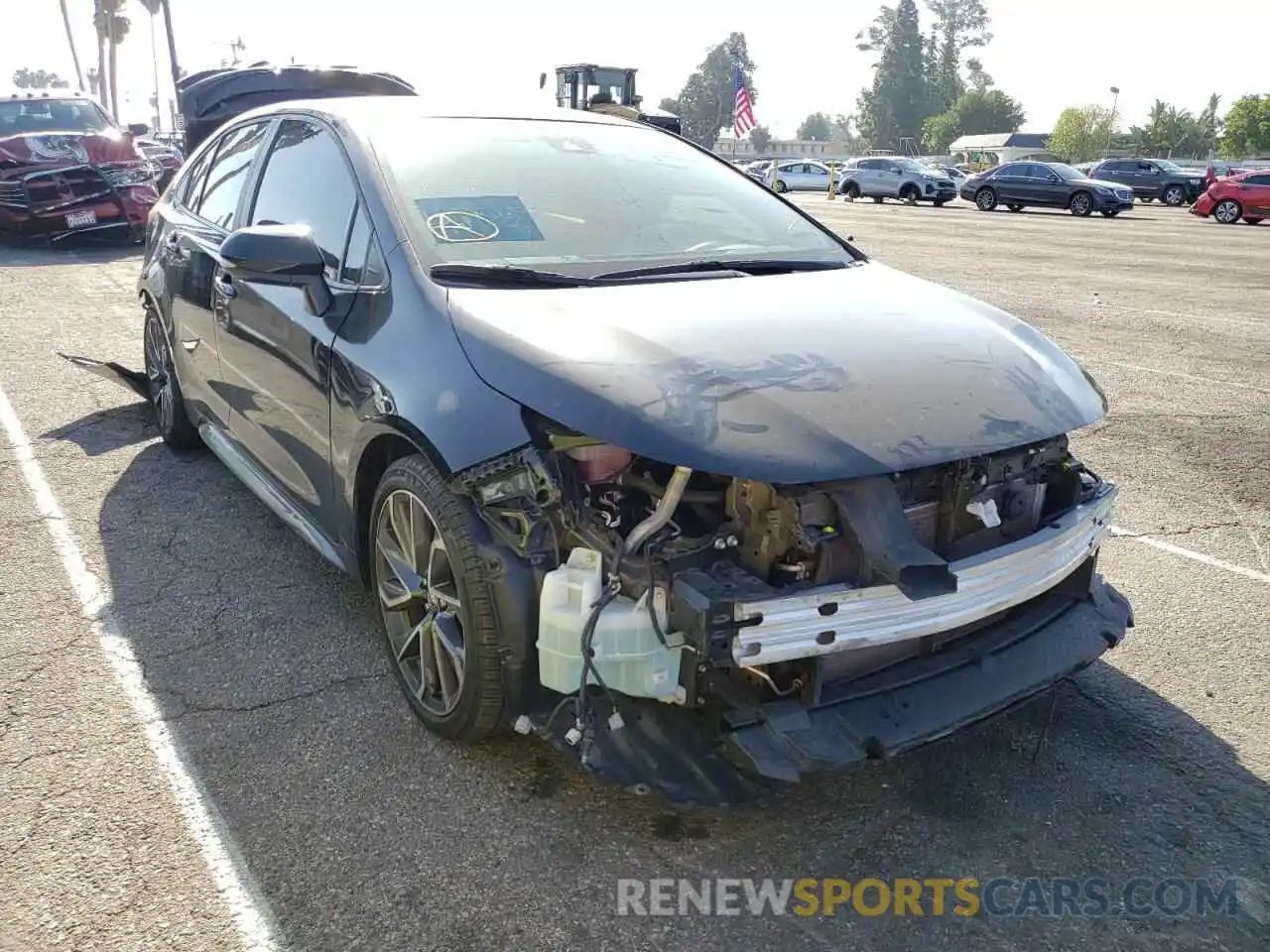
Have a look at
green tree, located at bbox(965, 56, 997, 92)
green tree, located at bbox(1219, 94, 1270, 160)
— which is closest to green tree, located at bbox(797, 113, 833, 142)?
green tree, located at bbox(965, 56, 997, 92)

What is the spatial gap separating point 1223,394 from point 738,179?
15.1ft

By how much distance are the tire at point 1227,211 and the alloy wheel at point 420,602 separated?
2733 centimetres

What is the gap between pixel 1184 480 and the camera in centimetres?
518

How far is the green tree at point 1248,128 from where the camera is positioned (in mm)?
74125

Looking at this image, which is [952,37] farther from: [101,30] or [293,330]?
[293,330]

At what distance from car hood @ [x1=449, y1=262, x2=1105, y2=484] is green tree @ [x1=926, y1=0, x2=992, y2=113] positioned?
13535cm

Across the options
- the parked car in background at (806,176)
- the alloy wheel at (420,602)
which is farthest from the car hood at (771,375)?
the parked car in background at (806,176)

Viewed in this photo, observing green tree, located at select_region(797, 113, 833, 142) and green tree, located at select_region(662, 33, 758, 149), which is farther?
green tree, located at select_region(797, 113, 833, 142)

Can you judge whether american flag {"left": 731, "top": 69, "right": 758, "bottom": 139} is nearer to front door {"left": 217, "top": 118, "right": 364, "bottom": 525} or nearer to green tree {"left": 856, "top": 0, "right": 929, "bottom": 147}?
front door {"left": 217, "top": 118, "right": 364, "bottom": 525}

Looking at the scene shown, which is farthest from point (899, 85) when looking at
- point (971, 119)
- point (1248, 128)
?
point (1248, 128)

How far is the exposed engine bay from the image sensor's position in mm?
2236

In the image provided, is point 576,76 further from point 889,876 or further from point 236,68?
point 889,876

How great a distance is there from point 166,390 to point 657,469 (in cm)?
381

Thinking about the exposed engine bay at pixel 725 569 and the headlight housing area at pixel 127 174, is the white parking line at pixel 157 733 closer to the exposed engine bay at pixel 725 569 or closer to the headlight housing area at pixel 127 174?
the exposed engine bay at pixel 725 569
